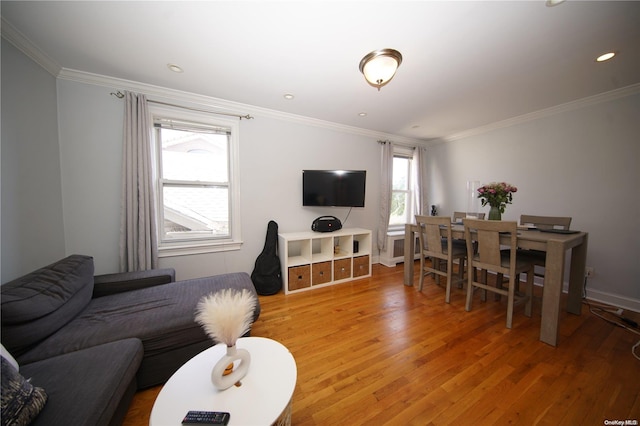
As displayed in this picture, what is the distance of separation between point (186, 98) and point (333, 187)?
6.88ft

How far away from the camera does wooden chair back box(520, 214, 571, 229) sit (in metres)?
2.36

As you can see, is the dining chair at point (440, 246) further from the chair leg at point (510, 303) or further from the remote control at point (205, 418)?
the remote control at point (205, 418)

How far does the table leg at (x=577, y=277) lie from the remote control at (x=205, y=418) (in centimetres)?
327

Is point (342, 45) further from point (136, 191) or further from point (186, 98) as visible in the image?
point (136, 191)

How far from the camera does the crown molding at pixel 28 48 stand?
145 cm

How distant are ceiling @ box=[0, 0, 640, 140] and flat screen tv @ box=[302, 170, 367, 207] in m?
0.98

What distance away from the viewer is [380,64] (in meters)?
1.45

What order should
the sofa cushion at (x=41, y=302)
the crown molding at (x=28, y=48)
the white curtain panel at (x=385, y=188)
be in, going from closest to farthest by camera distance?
1. the sofa cushion at (x=41, y=302)
2. the crown molding at (x=28, y=48)
3. the white curtain panel at (x=385, y=188)

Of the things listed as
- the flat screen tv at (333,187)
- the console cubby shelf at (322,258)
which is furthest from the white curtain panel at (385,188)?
the flat screen tv at (333,187)

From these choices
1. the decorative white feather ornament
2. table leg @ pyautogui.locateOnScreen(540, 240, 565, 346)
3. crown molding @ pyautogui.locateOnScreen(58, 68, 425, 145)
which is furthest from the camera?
crown molding @ pyautogui.locateOnScreen(58, 68, 425, 145)

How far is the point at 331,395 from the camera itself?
4.23 feet

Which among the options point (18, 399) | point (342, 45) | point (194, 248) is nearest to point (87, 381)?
point (18, 399)

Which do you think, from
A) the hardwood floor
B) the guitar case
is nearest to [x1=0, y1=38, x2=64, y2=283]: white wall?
the hardwood floor

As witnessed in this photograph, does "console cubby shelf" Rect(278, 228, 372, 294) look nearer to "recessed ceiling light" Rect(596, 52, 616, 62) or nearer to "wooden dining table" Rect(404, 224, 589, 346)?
"wooden dining table" Rect(404, 224, 589, 346)
